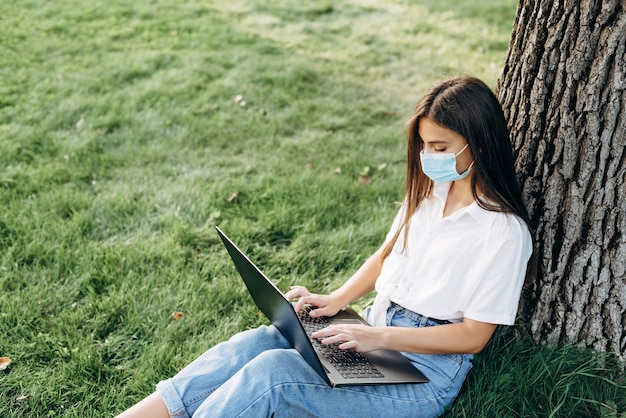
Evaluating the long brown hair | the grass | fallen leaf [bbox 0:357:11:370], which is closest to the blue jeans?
the grass

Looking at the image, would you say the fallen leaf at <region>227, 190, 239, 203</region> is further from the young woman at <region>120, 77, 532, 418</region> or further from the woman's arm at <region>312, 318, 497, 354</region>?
the woman's arm at <region>312, 318, 497, 354</region>

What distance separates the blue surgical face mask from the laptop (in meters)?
0.68

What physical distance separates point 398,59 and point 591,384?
15.4ft

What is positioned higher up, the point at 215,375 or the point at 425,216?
the point at 425,216

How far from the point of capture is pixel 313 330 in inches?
96.3

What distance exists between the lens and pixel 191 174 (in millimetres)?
4426

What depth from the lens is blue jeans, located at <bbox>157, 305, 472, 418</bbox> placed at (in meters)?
2.09

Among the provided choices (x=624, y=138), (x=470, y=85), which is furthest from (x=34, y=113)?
(x=624, y=138)

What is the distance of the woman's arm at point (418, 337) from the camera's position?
2.19m

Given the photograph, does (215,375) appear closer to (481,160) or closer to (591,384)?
(481,160)

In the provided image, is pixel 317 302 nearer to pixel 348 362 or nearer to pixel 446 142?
pixel 348 362

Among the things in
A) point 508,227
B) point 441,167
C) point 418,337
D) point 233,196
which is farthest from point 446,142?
point 233,196

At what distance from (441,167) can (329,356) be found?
81 centimetres

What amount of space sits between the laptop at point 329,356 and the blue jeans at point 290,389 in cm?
4
